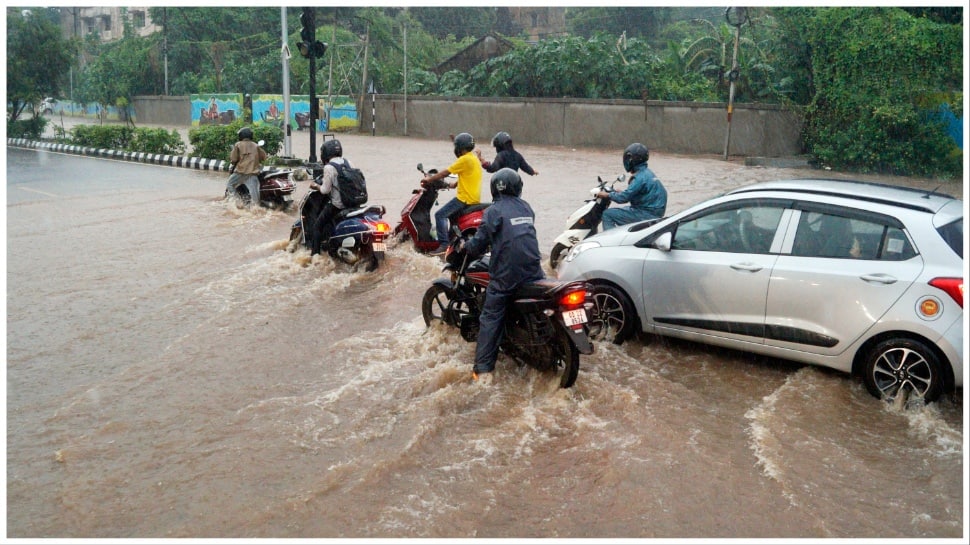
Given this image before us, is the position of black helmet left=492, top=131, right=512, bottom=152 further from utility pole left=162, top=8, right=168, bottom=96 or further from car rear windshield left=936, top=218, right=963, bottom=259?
utility pole left=162, top=8, right=168, bottom=96

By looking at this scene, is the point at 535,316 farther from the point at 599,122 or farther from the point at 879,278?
the point at 599,122

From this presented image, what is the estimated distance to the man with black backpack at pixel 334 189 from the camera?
9.75 meters

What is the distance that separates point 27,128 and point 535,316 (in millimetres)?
30990

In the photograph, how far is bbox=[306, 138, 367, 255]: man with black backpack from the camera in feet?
32.0

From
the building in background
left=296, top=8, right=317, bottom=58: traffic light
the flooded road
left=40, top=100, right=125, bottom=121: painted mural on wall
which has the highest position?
the building in background

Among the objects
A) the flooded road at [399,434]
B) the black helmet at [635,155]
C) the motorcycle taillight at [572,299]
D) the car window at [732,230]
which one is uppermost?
the black helmet at [635,155]

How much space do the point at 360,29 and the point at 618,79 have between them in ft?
81.9

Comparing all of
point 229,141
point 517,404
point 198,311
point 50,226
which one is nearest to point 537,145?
point 229,141

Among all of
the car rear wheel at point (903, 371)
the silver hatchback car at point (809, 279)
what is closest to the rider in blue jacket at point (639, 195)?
the silver hatchback car at point (809, 279)

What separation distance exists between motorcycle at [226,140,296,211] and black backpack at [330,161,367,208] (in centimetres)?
418

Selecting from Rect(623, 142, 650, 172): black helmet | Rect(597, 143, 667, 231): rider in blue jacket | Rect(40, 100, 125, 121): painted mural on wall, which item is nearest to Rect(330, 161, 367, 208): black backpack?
Rect(597, 143, 667, 231): rider in blue jacket

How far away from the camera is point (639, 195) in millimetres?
8625

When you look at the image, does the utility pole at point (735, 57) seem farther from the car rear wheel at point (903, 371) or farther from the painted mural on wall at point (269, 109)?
the painted mural on wall at point (269, 109)

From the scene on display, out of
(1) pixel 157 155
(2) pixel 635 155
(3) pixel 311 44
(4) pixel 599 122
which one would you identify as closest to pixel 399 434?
(2) pixel 635 155
